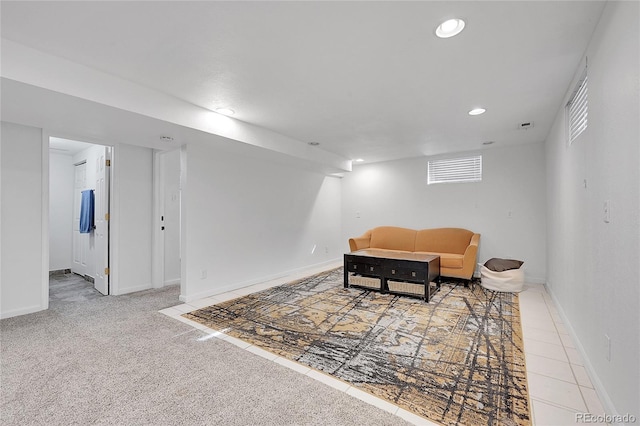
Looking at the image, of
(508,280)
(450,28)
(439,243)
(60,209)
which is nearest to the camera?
(450,28)

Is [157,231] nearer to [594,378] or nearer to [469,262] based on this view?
[469,262]

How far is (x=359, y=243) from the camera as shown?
569 cm

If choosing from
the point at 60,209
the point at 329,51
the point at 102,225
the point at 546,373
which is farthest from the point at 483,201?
the point at 60,209

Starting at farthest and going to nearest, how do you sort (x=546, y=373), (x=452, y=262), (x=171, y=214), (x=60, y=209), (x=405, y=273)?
(x=60, y=209) < (x=171, y=214) < (x=452, y=262) < (x=405, y=273) < (x=546, y=373)

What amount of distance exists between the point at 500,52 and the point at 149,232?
15.9 ft

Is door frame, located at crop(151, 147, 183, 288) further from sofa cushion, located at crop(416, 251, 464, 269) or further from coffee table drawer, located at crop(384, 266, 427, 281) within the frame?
→ sofa cushion, located at crop(416, 251, 464, 269)

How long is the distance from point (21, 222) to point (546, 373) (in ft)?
17.3

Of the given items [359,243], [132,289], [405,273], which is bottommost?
[132,289]

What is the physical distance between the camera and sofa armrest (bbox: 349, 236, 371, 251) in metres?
5.52

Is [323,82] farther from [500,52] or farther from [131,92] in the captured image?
[131,92]

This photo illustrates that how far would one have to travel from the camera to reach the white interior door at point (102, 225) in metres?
4.09

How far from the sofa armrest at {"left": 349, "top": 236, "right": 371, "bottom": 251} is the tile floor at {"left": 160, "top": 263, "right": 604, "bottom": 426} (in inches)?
111

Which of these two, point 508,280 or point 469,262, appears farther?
point 469,262
